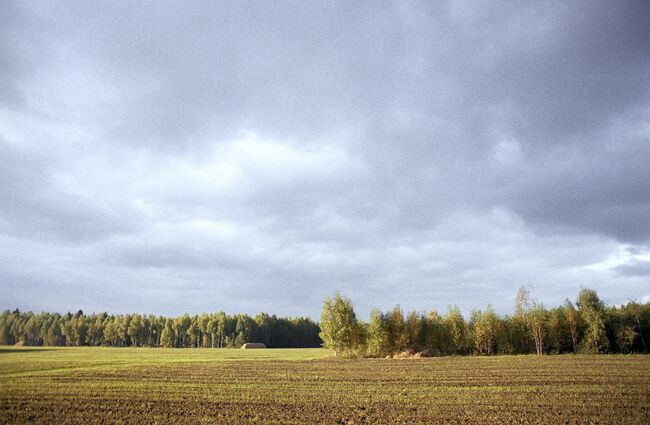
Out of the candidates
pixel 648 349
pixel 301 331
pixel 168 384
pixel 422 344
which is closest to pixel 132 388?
pixel 168 384

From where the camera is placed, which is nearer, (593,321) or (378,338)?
(593,321)

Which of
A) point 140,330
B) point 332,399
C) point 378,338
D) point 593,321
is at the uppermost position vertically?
point 593,321

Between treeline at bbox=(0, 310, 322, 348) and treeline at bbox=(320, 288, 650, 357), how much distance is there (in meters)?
91.2

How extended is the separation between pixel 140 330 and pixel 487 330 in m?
146

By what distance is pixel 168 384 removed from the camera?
33.6 m

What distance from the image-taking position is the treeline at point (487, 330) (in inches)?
3061

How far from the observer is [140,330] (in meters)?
171

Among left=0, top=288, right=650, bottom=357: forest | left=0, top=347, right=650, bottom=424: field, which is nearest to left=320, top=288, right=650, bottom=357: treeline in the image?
left=0, top=288, right=650, bottom=357: forest

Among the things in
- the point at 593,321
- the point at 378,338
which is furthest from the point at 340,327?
the point at 593,321

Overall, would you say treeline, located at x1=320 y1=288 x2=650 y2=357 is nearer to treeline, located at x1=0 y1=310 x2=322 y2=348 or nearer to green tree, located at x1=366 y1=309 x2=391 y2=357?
green tree, located at x1=366 y1=309 x2=391 y2=357

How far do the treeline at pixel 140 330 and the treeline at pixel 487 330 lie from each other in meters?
91.2

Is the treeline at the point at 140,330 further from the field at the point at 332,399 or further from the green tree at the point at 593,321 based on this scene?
the field at the point at 332,399

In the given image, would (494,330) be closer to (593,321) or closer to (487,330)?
(487,330)

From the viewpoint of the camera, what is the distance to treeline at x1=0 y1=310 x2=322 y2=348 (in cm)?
16438
